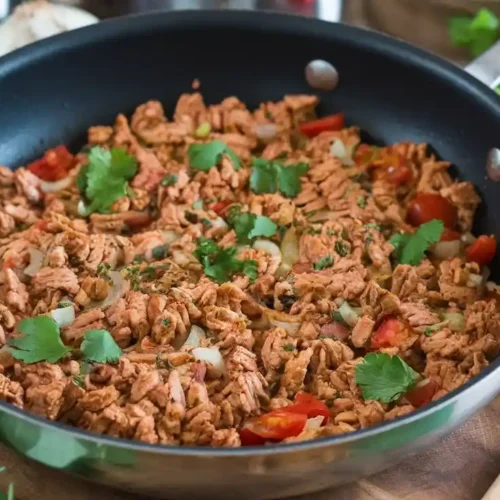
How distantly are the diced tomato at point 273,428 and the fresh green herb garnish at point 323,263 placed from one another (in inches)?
18.1

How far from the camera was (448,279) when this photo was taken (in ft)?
6.47

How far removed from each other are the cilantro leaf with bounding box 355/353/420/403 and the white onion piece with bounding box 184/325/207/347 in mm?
343

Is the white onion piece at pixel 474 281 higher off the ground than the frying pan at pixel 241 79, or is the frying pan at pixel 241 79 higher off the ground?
the frying pan at pixel 241 79

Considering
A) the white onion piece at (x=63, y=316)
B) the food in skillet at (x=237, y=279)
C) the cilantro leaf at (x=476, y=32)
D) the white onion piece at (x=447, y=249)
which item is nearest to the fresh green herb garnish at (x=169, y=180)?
the food in skillet at (x=237, y=279)

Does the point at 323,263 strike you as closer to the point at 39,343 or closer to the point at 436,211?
the point at 436,211

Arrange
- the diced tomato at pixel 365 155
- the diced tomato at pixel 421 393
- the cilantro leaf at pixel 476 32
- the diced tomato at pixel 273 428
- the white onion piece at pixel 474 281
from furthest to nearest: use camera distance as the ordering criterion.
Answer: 1. the cilantro leaf at pixel 476 32
2. the diced tomato at pixel 365 155
3. the white onion piece at pixel 474 281
4. the diced tomato at pixel 421 393
5. the diced tomato at pixel 273 428

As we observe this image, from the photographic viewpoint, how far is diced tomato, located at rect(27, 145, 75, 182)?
2.25 meters

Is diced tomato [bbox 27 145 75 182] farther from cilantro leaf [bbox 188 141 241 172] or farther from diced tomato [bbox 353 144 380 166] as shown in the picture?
diced tomato [bbox 353 144 380 166]

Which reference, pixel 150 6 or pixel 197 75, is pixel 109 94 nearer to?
pixel 197 75

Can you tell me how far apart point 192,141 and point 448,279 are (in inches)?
31.8

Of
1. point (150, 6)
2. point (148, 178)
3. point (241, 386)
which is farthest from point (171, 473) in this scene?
point (150, 6)

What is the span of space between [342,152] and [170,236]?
1.81 feet

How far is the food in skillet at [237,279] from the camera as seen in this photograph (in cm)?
166

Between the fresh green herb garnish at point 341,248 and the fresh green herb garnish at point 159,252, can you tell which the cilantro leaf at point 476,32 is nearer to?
the fresh green herb garnish at point 341,248
